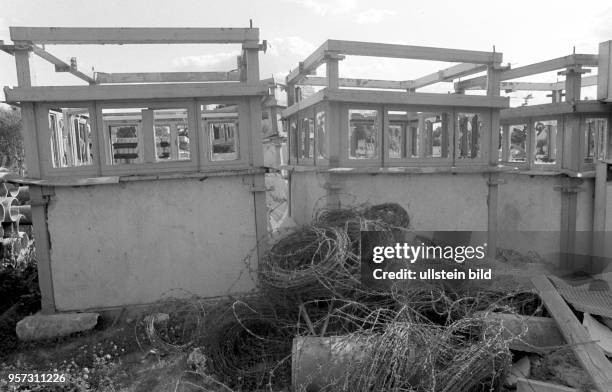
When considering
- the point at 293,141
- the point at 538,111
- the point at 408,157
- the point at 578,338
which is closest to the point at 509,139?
the point at 538,111

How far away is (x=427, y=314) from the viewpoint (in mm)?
5137

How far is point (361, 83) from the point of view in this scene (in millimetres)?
10305

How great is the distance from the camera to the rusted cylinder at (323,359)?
411 cm

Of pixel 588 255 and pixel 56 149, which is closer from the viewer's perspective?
pixel 56 149

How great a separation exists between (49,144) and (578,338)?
6748mm

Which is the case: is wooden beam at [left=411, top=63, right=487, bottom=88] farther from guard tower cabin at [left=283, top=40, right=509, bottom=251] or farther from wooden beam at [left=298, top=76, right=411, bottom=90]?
wooden beam at [left=298, top=76, right=411, bottom=90]

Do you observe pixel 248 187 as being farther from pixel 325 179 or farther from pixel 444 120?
pixel 444 120

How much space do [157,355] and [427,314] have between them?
10.9 feet

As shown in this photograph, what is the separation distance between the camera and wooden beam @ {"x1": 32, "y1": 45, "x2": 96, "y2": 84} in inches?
256

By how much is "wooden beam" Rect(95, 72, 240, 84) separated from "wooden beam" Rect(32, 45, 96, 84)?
270mm

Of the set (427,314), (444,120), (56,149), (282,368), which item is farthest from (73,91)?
(444,120)

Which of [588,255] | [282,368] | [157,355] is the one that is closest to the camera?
[282,368]

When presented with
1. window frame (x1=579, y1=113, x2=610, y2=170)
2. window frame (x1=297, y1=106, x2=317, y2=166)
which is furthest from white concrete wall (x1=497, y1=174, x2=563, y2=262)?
window frame (x1=297, y1=106, x2=317, y2=166)

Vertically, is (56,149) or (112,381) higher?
(56,149)
